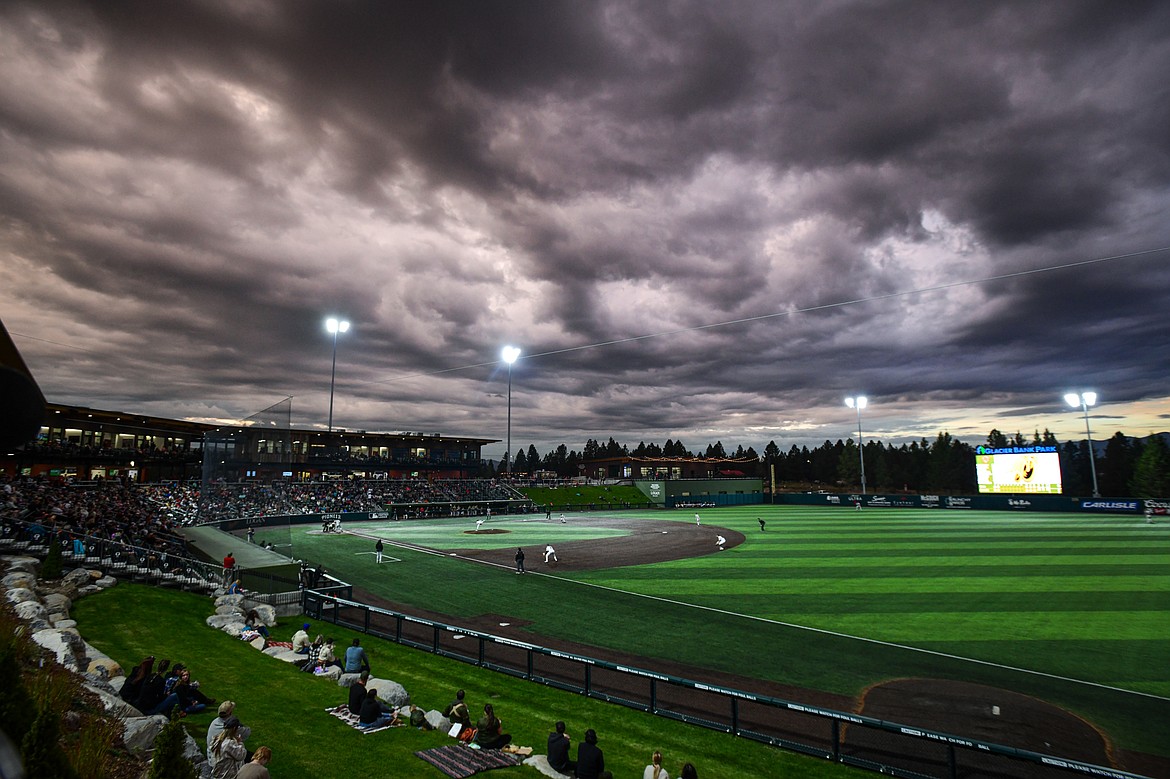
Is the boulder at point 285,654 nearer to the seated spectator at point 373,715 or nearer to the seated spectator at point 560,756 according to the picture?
the seated spectator at point 373,715

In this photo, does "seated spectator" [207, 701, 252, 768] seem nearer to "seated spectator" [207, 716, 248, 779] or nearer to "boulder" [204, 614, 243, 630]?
"seated spectator" [207, 716, 248, 779]

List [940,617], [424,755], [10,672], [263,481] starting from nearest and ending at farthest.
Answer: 1. [10,672]
2. [424,755]
3. [940,617]
4. [263,481]

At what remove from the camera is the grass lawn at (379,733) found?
9.46 m

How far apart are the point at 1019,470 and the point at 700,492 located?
148ft

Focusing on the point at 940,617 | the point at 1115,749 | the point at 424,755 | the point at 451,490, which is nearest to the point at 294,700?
the point at 424,755

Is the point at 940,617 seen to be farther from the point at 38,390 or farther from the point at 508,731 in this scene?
the point at 38,390

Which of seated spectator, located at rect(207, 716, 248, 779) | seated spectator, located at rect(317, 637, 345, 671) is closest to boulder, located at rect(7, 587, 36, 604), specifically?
seated spectator, located at rect(317, 637, 345, 671)

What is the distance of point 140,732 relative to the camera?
8219mm

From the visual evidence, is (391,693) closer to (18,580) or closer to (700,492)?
(18,580)

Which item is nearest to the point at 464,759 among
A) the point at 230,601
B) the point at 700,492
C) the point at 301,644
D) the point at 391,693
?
the point at 391,693

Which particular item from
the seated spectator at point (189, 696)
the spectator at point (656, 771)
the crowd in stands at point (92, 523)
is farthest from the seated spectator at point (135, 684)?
the crowd in stands at point (92, 523)

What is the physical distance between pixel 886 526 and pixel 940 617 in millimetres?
33215

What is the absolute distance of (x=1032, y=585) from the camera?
2530cm

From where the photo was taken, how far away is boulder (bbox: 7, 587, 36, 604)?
1357 centimetres
